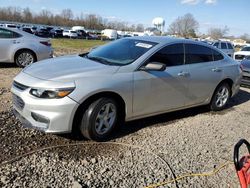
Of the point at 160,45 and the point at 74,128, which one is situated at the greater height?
the point at 160,45

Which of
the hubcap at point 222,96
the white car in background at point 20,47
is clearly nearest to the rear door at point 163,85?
the hubcap at point 222,96

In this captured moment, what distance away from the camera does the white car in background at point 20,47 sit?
9984 millimetres

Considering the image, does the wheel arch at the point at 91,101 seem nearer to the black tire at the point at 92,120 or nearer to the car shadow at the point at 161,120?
the black tire at the point at 92,120

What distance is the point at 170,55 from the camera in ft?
18.3

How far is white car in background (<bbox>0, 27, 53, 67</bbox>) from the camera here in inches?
→ 393

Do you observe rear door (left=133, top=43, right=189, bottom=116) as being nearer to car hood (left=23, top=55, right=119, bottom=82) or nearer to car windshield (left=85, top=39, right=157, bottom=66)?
car windshield (left=85, top=39, right=157, bottom=66)

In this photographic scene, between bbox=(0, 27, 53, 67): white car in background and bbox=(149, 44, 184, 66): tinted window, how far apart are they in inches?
237

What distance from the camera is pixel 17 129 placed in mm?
4793

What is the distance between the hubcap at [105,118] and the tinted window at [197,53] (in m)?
1.98

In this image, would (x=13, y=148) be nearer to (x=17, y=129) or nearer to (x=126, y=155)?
(x=17, y=129)

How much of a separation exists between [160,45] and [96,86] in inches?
62.9

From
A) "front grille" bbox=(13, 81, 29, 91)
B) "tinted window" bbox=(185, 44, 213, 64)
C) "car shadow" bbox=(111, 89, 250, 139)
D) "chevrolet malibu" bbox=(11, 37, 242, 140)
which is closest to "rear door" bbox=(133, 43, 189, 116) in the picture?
"chevrolet malibu" bbox=(11, 37, 242, 140)

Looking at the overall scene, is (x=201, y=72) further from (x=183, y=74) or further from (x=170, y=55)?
(x=170, y=55)

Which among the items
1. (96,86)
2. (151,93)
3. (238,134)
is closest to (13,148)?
(96,86)
